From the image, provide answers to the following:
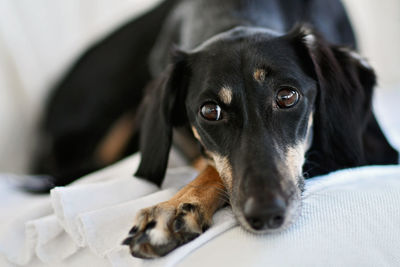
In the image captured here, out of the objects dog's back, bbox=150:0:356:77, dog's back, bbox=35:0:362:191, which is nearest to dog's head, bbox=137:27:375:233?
dog's back, bbox=150:0:356:77

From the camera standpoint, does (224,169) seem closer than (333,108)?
Yes

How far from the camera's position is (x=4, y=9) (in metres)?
2.57

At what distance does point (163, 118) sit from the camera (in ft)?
5.73

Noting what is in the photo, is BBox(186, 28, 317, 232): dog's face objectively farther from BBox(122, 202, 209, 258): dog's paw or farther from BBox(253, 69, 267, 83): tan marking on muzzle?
BBox(122, 202, 209, 258): dog's paw

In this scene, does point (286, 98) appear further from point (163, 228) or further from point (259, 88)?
point (163, 228)

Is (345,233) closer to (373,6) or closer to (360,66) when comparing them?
(360,66)

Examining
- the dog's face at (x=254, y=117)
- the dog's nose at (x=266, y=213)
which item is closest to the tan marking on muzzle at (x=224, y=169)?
the dog's face at (x=254, y=117)

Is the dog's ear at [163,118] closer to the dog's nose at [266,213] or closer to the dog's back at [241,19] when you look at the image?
the dog's back at [241,19]

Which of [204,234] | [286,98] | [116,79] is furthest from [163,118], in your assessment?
[116,79]

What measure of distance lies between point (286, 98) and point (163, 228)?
24.9 inches

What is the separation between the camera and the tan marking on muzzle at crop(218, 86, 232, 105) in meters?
1.48

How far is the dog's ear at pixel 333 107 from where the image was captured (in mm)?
1688

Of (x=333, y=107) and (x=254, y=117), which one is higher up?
(x=254, y=117)

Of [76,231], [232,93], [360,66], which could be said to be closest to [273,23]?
[360,66]
